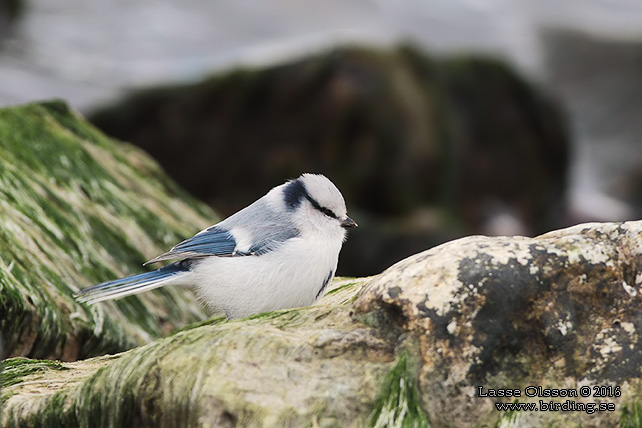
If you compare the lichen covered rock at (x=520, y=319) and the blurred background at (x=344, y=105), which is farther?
the blurred background at (x=344, y=105)

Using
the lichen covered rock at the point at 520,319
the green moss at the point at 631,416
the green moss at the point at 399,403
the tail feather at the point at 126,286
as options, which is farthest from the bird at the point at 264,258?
the green moss at the point at 631,416

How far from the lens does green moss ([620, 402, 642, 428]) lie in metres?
2.71

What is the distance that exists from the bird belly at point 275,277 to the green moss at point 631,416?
56.9 inches

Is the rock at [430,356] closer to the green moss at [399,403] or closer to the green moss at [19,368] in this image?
the green moss at [399,403]

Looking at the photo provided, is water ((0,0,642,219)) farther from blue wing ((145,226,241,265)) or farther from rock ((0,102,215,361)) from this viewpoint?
blue wing ((145,226,241,265))

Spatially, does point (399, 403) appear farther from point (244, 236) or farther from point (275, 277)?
point (244, 236)

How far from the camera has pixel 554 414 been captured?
2.72 m

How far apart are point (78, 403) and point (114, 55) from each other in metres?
12.5

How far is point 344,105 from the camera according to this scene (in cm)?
1104

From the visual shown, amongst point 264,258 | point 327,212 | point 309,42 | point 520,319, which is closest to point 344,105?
point 309,42

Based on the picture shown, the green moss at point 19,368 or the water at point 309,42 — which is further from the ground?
the water at point 309,42

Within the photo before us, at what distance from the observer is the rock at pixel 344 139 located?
11008mm

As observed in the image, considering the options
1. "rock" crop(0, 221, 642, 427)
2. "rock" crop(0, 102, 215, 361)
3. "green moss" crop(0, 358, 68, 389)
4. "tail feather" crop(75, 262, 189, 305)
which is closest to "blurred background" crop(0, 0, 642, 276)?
"rock" crop(0, 102, 215, 361)

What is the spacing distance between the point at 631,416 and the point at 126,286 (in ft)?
7.33
